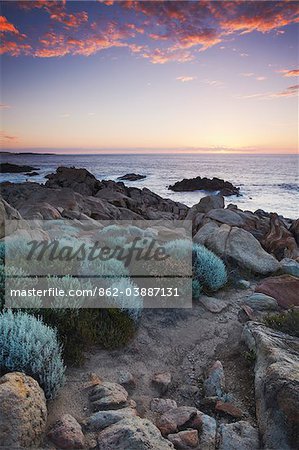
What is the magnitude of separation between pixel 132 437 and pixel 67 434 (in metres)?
0.66

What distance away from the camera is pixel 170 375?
521 centimetres

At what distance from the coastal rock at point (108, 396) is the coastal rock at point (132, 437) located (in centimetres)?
47

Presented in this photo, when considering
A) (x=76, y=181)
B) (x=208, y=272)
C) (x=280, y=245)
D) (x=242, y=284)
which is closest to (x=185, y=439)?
(x=208, y=272)

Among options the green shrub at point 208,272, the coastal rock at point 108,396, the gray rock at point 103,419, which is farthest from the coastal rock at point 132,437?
the green shrub at point 208,272

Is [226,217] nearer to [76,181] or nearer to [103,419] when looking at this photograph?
[103,419]

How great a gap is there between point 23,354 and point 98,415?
3.68 ft

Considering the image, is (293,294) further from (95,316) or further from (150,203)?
(150,203)

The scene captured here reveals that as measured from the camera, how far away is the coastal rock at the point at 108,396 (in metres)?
4.15

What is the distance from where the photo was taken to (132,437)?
136 inches

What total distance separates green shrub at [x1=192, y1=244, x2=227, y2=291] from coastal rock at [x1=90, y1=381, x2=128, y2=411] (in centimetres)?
389

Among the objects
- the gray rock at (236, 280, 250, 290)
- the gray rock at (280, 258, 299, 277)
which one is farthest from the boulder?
the gray rock at (236, 280, 250, 290)

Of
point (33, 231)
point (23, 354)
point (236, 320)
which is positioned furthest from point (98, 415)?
point (33, 231)

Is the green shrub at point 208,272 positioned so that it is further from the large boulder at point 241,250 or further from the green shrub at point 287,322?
the green shrub at point 287,322

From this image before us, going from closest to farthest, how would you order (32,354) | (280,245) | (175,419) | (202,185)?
(175,419) → (32,354) → (280,245) → (202,185)
